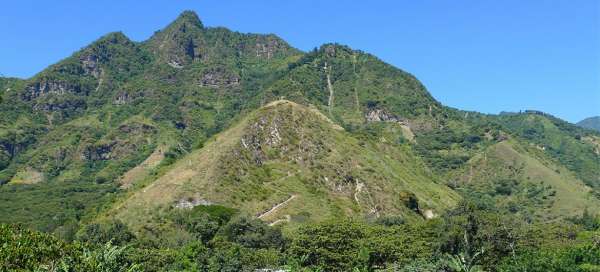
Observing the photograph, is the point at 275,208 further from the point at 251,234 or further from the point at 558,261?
the point at 558,261

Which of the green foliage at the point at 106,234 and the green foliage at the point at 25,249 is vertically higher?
the green foliage at the point at 25,249

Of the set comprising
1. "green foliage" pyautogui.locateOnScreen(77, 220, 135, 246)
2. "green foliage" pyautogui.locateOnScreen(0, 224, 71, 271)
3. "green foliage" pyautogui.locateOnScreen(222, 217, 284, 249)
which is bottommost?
"green foliage" pyautogui.locateOnScreen(77, 220, 135, 246)

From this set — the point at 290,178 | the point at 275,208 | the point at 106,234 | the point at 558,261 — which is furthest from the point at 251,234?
the point at 558,261

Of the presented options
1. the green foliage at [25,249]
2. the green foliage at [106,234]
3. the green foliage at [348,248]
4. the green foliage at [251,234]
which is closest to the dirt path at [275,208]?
the green foliage at [251,234]

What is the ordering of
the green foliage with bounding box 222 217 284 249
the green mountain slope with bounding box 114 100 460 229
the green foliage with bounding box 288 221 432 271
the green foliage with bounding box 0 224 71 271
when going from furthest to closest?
1. the green mountain slope with bounding box 114 100 460 229
2. the green foliage with bounding box 222 217 284 249
3. the green foliage with bounding box 288 221 432 271
4. the green foliage with bounding box 0 224 71 271

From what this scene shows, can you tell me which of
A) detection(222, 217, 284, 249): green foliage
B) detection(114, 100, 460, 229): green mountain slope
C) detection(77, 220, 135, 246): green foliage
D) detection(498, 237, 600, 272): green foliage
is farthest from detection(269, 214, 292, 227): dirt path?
detection(498, 237, 600, 272): green foliage

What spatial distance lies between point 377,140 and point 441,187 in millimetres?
26370

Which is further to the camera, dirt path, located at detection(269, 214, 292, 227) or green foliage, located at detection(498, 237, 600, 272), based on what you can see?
dirt path, located at detection(269, 214, 292, 227)

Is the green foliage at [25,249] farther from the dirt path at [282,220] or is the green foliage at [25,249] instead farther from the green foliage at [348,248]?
the dirt path at [282,220]

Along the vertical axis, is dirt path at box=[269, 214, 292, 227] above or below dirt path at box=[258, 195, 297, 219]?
below

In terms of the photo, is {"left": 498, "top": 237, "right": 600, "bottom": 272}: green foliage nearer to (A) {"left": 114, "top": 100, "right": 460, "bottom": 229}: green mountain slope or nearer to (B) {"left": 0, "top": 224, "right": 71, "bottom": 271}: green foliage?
(B) {"left": 0, "top": 224, "right": 71, "bottom": 271}: green foliage

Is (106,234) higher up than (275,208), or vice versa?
(275,208)

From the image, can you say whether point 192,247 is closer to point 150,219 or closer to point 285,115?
point 150,219

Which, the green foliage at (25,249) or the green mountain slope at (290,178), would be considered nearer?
the green foliage at (25,249)
